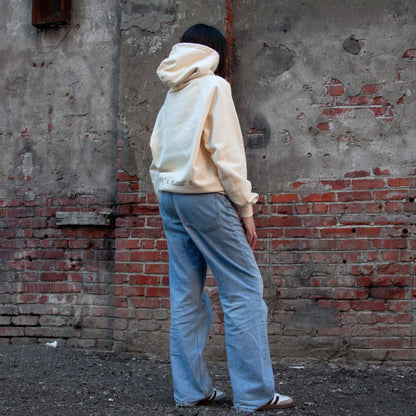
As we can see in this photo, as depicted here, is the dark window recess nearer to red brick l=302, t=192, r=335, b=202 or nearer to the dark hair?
the dark hair

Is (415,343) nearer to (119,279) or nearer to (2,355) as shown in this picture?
(119,279)

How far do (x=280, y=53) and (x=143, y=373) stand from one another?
237cm

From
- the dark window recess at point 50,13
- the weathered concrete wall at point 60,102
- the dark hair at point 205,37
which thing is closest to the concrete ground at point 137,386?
the weathered concrete wall at point 60,102

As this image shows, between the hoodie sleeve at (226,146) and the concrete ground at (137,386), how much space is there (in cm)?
102

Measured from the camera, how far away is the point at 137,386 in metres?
3.28

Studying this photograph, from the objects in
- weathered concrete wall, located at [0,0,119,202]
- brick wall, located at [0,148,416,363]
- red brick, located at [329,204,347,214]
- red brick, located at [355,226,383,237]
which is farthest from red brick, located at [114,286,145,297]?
red brick, located at [355,226,383,237]

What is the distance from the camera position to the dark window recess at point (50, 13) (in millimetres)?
4418

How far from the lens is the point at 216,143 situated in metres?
2.61

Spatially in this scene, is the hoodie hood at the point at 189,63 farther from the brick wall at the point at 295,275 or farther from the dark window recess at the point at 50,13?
the dark window recess at the point at 50,13

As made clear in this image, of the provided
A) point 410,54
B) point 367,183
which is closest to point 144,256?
point 367,183

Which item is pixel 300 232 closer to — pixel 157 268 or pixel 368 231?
pixel 368 231

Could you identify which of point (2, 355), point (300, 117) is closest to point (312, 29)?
point (300, 117)

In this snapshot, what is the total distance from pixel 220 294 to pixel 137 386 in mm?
956

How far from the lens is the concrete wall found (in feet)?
12.5
